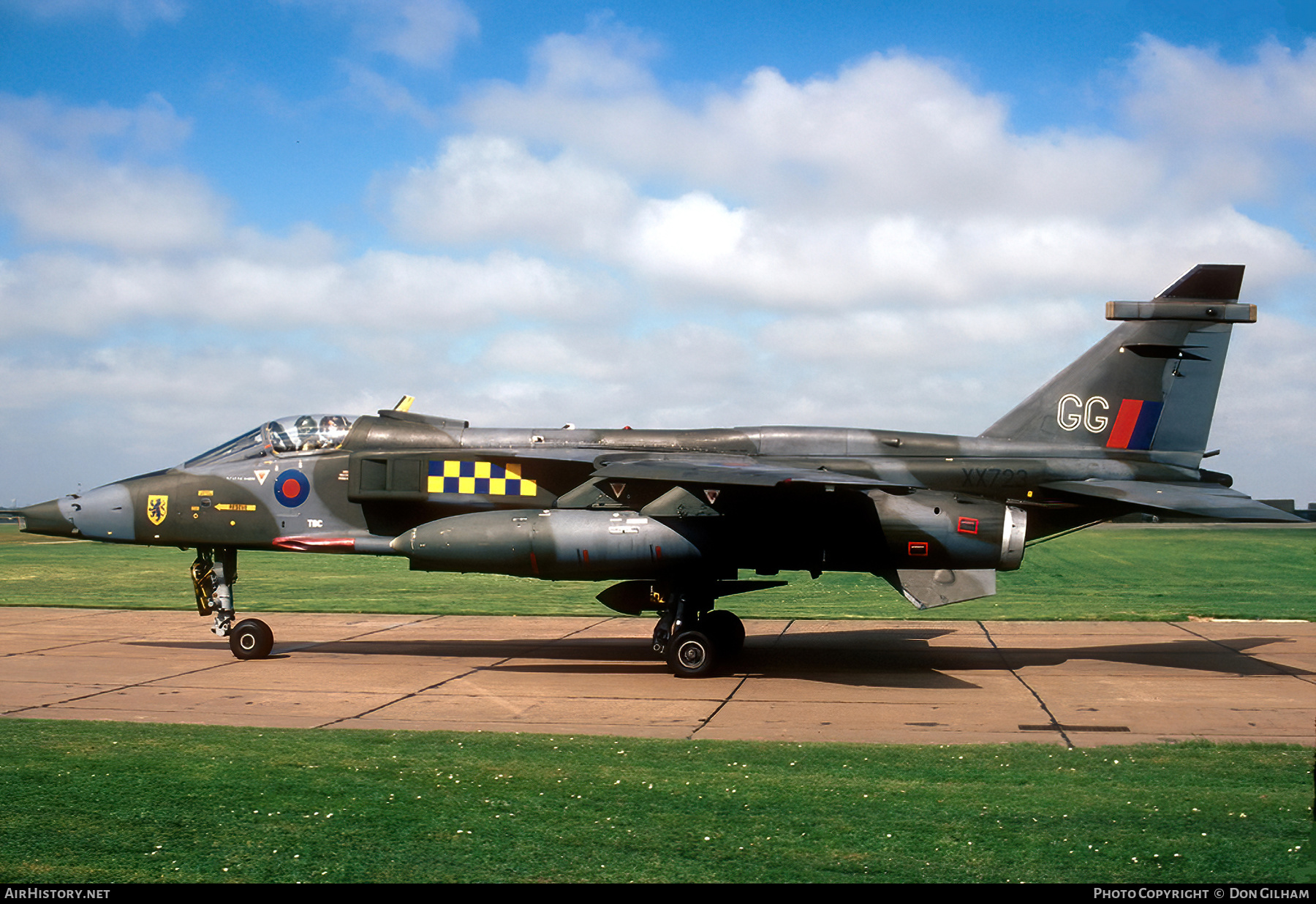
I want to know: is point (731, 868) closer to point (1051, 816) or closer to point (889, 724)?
point (1051, 816)

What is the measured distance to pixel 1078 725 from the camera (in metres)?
9.55

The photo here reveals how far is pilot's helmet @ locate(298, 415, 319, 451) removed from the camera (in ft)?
45.5

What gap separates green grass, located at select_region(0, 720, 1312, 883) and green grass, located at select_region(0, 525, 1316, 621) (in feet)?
35.8

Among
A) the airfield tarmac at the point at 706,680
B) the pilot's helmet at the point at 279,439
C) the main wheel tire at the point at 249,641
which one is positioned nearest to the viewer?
the airfield tarmac at the point at 706,680

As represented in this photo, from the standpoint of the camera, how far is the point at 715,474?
1141 cm

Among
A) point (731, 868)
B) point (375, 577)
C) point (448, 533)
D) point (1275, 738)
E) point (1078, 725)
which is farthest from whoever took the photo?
point (375, 577)

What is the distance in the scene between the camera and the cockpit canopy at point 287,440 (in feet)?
45.5

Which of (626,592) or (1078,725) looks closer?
(1078,725)

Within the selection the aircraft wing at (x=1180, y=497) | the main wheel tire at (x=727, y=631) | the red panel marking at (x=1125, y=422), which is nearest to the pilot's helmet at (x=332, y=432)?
the main wheel tire at (x=727, y=631)

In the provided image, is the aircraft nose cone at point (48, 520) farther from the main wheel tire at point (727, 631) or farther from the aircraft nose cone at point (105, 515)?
the main wheel tire at point (727, 631)

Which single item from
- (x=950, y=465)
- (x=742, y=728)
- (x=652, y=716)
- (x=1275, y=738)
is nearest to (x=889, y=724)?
(x=742, y=728)

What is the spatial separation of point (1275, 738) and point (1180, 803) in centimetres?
330

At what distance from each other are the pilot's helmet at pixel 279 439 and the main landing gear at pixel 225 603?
4.88 ft
